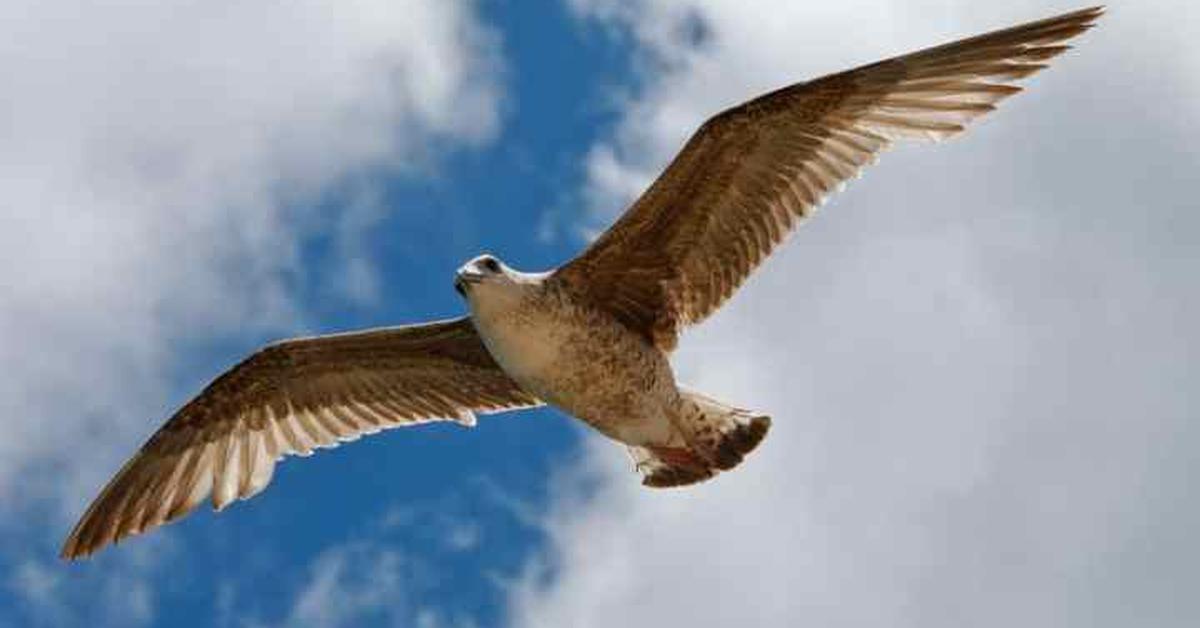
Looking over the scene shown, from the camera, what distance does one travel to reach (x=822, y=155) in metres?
13.8

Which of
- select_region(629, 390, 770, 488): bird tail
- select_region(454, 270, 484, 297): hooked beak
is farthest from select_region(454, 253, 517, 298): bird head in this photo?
select_region(629, 390, 770, 488): bird tail

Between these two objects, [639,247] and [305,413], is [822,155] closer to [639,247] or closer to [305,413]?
[639,247]

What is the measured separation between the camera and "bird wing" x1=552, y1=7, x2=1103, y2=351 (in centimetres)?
1337

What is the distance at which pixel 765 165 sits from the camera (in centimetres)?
1370

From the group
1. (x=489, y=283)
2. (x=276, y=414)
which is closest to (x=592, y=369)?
(x=489, y=283)

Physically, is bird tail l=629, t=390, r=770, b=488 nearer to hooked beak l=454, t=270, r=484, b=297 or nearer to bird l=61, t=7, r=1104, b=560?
bird l=61, t=7, r=1104, b=560

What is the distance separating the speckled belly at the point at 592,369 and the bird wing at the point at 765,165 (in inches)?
12.3

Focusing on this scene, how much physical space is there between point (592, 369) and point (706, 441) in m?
1.04

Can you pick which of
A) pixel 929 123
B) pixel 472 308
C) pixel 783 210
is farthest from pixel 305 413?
pixel 929 123

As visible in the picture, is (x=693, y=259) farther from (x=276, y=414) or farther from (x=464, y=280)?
(x=276, y=414)

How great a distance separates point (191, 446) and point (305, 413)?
88 centimetres

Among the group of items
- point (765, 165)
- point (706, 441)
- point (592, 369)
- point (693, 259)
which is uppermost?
point (765, 165)

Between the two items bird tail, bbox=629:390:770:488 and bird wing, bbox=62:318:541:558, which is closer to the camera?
bird tail, bbox=629:390:770:488

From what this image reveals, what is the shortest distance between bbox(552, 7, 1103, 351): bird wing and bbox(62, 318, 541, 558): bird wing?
1491mm
